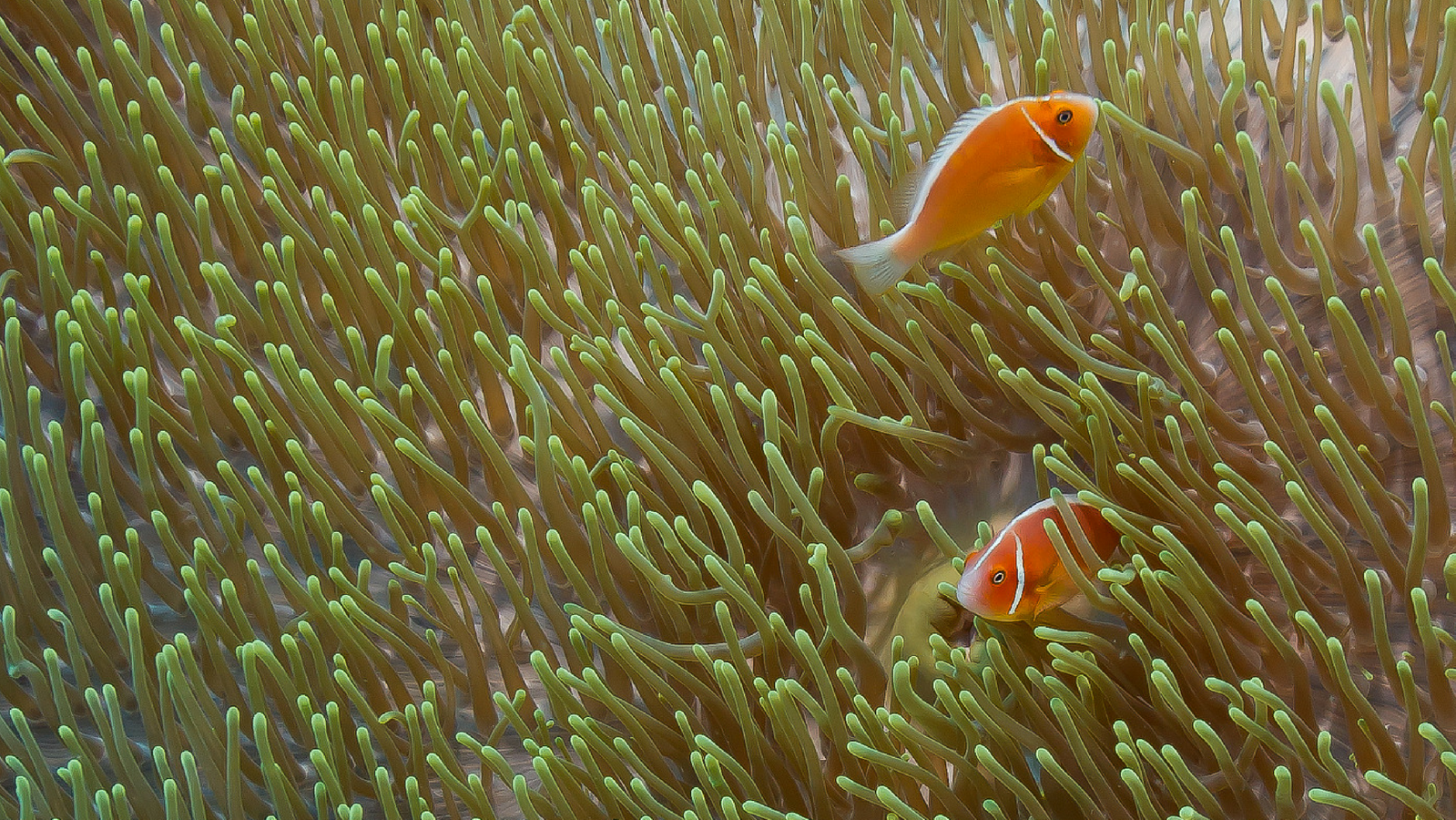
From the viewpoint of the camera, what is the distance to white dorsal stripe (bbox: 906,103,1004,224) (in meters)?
0.92

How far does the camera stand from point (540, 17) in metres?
1.34

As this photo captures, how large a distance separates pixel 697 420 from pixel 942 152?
0.34 meters

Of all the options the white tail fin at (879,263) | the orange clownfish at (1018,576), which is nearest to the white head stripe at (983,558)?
the orange clownfish at (1018,576)

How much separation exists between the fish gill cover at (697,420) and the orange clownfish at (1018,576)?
0.04 metres

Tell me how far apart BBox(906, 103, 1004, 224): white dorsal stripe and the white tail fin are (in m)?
0.03

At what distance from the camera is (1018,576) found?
0.81 metres

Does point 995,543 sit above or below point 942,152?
below

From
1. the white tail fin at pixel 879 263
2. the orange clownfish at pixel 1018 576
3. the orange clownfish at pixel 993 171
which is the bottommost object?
the orange clownfish at pixel 1018 576

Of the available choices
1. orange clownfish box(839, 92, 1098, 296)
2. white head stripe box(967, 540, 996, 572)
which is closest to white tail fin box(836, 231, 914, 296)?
orange clownfish box(839, 92, 1098, 296)

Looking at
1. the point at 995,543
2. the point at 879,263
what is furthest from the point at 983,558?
the point at 879,263

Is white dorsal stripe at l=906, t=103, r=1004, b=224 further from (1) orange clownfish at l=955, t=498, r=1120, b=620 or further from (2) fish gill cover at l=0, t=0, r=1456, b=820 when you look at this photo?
(1) orange clownfish at l=955, t=498, r=1120, b=620

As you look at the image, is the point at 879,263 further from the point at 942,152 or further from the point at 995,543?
the point at 995,543

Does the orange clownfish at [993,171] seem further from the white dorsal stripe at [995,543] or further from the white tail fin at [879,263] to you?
the white dorsal stripe at [995,543]

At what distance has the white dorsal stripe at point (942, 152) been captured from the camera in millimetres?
924
